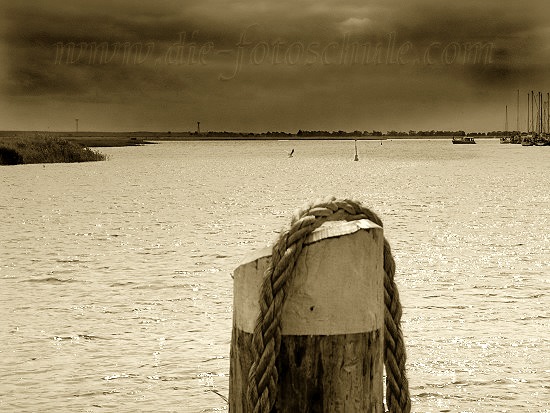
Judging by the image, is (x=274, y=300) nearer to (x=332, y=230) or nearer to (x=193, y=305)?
(x=332, y=230)

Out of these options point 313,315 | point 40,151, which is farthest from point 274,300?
point 40,151

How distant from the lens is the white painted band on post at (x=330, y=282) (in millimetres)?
2311

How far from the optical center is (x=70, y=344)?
723 cm

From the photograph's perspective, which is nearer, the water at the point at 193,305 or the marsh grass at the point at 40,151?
the water at the point at 193,305

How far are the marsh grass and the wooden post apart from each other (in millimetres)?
51503

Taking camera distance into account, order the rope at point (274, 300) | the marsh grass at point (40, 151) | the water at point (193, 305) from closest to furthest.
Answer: the rope at point (274, 300)
the water at point (193, 305)
the marsh grass at point (40, 151)

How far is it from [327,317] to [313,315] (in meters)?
0.05

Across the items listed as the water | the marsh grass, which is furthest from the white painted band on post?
the marsh grass

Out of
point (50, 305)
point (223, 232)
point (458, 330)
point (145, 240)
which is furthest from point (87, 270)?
point (458, 330)

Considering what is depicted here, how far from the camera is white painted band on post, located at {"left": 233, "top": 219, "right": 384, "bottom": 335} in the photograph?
7.58ft

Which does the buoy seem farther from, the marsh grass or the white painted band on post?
the marsh grass

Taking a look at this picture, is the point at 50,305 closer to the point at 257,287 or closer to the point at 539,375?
the point at 539,375

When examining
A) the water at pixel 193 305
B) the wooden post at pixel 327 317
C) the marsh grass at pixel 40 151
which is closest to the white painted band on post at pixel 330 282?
the wooden post at pixel 327 317

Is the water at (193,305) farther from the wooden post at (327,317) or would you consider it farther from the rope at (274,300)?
the wooden post at (327,317)
